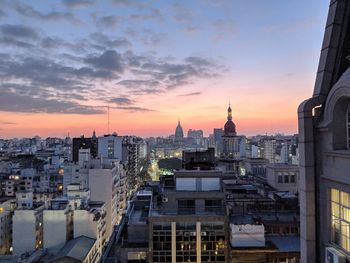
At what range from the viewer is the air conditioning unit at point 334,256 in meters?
10.4

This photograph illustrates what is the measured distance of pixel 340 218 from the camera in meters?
10.9

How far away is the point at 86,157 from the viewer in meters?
87.9

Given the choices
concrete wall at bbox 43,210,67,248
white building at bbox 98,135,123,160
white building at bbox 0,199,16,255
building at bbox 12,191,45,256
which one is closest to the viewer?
concrete wall at bbox 43,210,67,248

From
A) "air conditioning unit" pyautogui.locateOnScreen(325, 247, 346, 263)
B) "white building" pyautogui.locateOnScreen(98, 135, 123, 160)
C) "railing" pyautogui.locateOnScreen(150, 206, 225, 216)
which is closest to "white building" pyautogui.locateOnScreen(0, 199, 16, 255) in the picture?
"railing" pyautogui.locateOnScreen(150, 206, 225, 216)

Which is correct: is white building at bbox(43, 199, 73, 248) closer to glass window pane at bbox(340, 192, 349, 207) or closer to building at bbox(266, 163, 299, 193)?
building at bbox(266, 163, 299, 193)

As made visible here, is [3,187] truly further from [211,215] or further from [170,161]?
[170,161]

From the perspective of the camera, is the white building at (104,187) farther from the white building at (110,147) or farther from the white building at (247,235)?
the white building at (110,147)

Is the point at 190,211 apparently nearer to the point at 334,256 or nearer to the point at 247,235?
the point at 247,235

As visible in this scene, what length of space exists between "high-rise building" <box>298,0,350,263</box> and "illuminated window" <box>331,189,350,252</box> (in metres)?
0.03

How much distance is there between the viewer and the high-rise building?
11.2m

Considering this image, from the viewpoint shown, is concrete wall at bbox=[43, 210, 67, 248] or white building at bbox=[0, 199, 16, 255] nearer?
concrete wall at bbox=[43, 210, 67, 248]

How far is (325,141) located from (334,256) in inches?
134

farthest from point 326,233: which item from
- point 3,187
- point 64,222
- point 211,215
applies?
point 3,187

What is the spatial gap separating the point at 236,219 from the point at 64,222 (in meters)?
23.3
